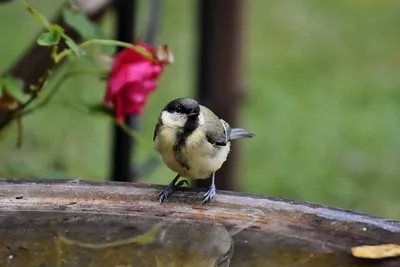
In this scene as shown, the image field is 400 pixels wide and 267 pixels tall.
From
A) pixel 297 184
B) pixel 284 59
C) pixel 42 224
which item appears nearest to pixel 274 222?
pixel 42 224

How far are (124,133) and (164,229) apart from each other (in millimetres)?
1176

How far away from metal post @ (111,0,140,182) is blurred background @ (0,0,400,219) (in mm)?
385

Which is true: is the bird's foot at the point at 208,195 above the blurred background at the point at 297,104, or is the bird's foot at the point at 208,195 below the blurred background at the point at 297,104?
above

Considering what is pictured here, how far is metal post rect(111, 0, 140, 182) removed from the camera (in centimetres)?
267

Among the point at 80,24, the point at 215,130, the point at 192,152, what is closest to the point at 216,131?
the point at 215,130

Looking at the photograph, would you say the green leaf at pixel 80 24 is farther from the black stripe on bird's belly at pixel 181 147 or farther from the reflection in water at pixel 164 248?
the reflection in water at pixel 164 248

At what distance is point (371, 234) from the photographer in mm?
1507

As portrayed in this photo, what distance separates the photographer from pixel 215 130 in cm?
212

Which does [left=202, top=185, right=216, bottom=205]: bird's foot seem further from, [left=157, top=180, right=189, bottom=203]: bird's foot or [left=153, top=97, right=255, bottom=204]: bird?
[left=153, top=97, right=255, bottom=204]: bird

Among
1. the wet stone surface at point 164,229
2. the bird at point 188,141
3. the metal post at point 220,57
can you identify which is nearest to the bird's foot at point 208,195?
the wet stone surface at point 164,229

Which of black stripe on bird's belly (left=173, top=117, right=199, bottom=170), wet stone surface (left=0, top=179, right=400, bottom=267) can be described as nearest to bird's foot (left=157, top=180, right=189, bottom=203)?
wet stone surface (left=0, top=179, right=400, bottom=267)

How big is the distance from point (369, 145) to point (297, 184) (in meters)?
0.60

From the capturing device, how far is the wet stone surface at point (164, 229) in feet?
4.89

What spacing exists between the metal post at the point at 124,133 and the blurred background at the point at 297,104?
0.39m
